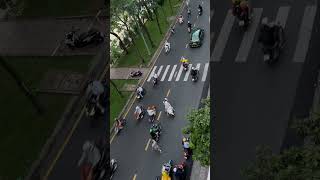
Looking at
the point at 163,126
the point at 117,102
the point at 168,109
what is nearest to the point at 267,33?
the point at 163,126

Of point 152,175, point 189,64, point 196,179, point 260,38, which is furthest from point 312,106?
point 189,64

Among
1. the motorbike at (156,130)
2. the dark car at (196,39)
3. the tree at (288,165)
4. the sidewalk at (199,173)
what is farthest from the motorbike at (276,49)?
the dark car at (196,39)

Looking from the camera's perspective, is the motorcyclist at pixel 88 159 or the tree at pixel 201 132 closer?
the motorcyclist at pixel 88 159

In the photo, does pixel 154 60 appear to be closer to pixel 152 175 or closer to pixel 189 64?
pixel 189 64

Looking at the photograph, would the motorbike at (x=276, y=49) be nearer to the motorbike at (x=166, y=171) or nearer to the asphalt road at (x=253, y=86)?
the asphalt road at (x=253, y=86)

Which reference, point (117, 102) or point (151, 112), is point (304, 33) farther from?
point (117, 102)

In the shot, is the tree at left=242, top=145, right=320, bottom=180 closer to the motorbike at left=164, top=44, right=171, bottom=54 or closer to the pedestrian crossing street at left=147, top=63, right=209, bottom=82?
the pedestrian crossing street at left=147, top=63, right=209, bottom=82

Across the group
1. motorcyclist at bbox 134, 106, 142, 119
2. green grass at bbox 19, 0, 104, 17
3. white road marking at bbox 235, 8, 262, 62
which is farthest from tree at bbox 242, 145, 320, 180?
motorcyclist at bbox 134, 106, 142, 119
